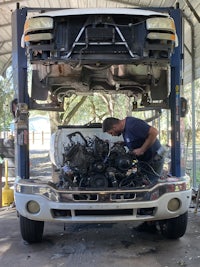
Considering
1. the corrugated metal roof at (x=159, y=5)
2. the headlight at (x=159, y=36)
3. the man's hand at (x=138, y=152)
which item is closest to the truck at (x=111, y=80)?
the headlight at (x=159, y=36)

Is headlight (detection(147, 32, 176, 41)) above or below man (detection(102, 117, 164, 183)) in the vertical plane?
above

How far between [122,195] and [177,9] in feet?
9.05

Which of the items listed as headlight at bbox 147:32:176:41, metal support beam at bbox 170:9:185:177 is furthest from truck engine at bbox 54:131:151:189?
headlight at bbox 147:32:176:41

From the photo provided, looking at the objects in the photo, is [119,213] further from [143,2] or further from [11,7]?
[11,7]

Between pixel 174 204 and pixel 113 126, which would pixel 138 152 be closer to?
pixel 113 126

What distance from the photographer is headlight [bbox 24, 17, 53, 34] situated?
4.93 m

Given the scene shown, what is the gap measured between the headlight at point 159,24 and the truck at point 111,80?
12mm

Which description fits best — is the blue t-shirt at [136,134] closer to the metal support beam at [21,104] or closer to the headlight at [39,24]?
the metal support beam at [21,104]

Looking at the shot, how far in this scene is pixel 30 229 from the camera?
568cm

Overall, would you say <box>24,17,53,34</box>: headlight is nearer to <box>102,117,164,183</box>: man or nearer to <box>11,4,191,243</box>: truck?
<box>11,4,191,243</box>: truck

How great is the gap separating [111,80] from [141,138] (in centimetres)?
109

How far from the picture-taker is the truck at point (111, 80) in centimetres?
503

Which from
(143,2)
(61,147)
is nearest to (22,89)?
(61,147)

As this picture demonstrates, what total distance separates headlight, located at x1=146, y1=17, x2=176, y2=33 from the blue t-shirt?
161 centimetres
